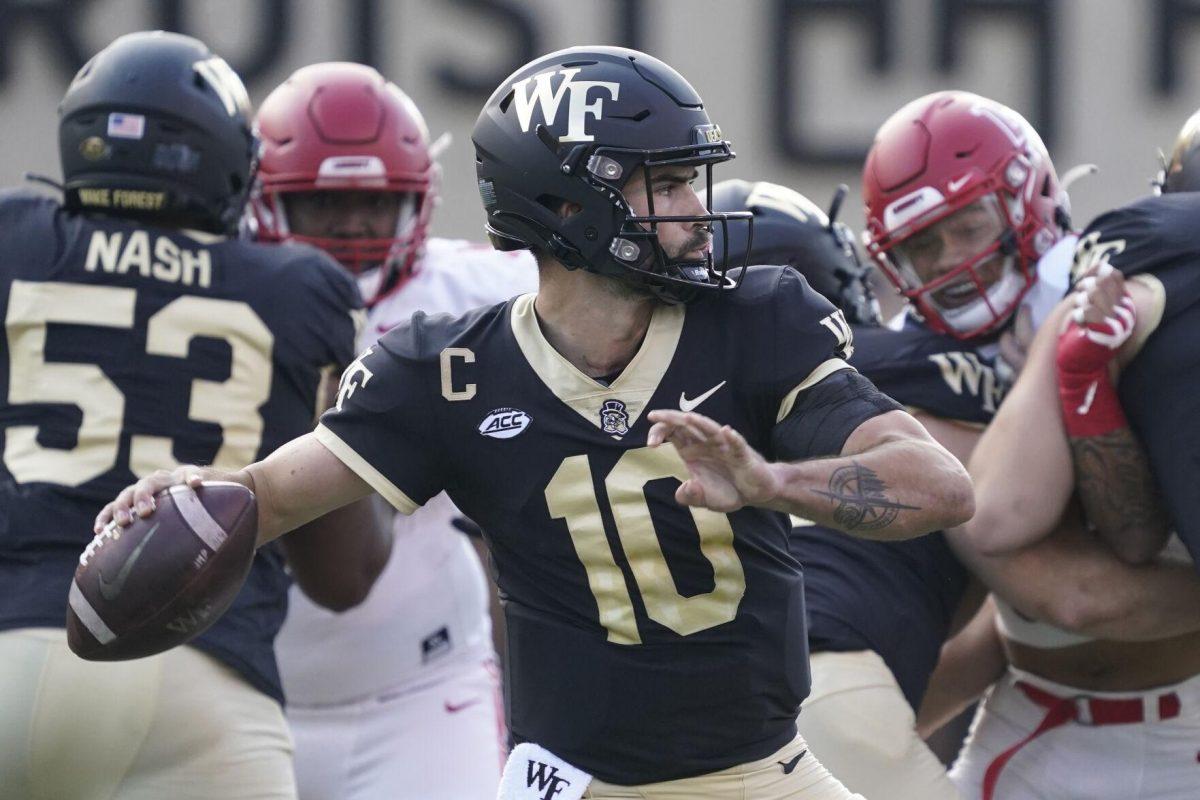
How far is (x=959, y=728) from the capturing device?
677cm

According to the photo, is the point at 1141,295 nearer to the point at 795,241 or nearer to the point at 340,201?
the point at 795,241

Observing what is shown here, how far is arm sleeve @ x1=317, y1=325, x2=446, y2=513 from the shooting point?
2936 millimetres

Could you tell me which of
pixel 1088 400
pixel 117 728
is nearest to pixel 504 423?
pixel 117 728

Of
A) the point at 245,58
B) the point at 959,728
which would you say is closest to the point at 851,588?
the point at 959,728

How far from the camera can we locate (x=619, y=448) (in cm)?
286

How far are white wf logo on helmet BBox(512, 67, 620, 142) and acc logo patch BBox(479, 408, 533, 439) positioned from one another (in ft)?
1.48

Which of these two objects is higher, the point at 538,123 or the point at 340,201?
the point at 538,123

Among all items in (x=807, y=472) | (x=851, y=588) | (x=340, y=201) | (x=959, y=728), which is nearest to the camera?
(x=807, y=472)

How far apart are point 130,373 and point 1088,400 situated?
1.91 m

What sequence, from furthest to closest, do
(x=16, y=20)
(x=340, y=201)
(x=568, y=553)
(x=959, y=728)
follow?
(x=16, y=20)
(x=959, y=728)
(x=340, y=201)
(x=568, y=553)

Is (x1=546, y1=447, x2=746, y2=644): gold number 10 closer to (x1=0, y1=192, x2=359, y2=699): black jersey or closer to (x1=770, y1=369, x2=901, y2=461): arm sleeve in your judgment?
(x1=770, y1=369, x2=901, y2=461): arm sleeve

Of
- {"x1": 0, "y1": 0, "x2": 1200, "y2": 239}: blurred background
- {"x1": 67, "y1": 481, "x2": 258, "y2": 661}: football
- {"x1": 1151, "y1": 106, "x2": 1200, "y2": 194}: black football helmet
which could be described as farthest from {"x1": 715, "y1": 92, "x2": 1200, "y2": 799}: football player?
{"x1": 0, "y1": 0, "x2": 1200, "y2": 239}: blurred background

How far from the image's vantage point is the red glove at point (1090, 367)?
3.56m

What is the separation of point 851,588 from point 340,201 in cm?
189
